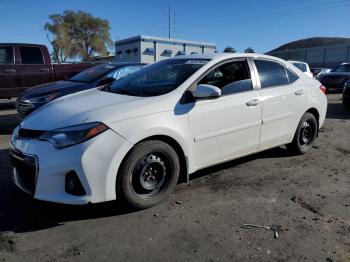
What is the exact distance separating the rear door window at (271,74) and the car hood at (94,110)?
1.72 metres

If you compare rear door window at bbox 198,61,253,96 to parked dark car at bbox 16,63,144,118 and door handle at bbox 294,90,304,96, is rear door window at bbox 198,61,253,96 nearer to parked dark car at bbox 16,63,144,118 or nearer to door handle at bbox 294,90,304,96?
door handle at bbox 294,90,304,96

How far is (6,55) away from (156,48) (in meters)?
17.9

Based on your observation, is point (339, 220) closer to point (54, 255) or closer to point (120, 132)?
point (120, 132)

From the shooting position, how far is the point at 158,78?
4.78 meters

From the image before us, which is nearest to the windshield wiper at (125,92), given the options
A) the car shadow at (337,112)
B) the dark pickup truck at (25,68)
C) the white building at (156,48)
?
the dark pickup truck at (25,68)

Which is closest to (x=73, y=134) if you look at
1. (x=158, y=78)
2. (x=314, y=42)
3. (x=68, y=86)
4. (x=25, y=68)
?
(x=158, y=78)

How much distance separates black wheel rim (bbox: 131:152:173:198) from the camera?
3.82 metres

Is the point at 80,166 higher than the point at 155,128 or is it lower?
lower

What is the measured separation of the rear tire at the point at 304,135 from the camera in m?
5.79

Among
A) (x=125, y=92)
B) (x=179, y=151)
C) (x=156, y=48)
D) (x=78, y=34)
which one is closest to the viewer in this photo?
(x=179, y=151)

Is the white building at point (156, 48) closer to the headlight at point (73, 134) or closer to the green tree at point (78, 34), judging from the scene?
the headlight at point (73, 134)

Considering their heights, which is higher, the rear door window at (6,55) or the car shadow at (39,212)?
the rear door window at (6,55)

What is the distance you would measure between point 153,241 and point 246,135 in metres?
2.08

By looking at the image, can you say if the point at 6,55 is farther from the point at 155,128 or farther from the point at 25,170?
the point at 155,128
